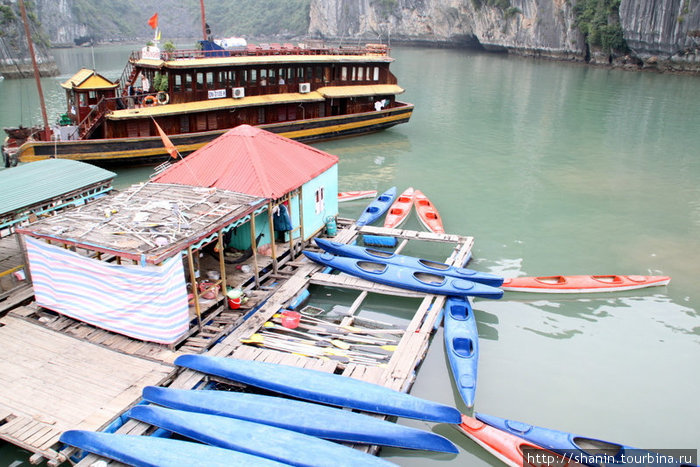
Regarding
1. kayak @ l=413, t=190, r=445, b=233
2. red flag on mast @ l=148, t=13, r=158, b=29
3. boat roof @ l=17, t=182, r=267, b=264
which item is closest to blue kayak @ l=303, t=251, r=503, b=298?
boat roof @ l=17, t=182, r=267, b=264

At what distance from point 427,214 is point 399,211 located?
3.00 feet

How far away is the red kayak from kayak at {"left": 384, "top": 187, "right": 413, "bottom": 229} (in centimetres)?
869

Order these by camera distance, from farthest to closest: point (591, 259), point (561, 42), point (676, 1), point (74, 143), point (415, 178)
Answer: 1. point (561, 42)
2. point (676, 1)
3. point (415, 178)
4. point (74, 143)
5. point (591, 259)

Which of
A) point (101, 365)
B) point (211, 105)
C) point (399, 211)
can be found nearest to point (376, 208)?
point (399, 211)

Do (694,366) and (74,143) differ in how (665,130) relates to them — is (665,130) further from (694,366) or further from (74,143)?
(74,143)

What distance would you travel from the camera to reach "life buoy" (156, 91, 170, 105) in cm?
2171

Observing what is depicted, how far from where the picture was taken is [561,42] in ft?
222

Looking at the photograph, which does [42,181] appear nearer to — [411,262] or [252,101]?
[411,262]

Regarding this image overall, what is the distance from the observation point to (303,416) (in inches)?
304

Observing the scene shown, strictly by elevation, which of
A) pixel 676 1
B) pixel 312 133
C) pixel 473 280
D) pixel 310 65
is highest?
pixel 676 1

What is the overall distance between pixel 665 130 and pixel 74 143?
30583mm

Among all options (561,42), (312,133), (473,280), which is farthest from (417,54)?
(473,280)

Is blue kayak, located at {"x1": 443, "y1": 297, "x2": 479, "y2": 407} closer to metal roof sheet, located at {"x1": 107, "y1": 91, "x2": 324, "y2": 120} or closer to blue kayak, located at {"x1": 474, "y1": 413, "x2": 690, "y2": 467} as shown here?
blue kayak, located at {"x1": 474, "y1": 413, "x2": 690, "y2": 467}

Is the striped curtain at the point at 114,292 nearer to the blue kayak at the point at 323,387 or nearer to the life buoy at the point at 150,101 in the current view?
the blue kayak at the point at 323,387
